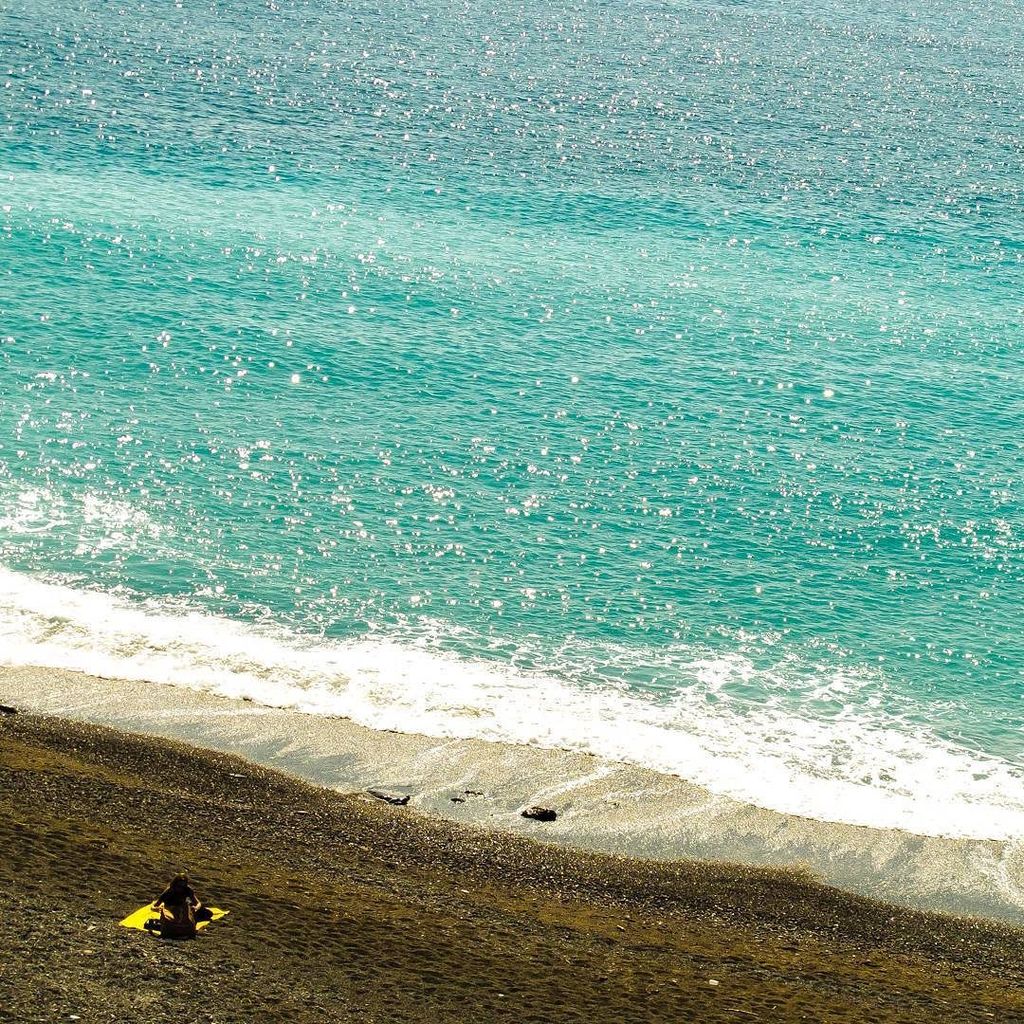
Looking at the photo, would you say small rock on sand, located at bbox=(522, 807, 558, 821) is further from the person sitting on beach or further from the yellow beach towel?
the person sitting on beach

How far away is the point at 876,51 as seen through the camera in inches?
6161

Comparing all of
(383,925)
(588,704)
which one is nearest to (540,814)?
(588,704)

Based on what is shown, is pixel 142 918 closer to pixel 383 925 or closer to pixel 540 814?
pixel 383 925

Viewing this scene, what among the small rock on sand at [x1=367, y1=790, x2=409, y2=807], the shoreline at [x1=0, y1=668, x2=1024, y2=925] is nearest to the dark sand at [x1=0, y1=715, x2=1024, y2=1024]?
the small rock on sand at [x1=367, y1=790, x2=409, y2=807]

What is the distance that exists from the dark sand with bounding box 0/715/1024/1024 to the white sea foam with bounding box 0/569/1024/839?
5.26 metres

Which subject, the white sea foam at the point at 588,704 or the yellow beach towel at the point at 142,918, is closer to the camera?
the yellow beach towel at the point at 142,918

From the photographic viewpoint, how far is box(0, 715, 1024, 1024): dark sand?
81.8 ft

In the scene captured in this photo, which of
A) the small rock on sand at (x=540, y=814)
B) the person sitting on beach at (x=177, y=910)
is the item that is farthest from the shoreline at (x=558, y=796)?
the person sitting on beach at (x=177, y=910)

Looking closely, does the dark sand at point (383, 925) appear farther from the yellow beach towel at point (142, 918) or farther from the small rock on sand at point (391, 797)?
the small rock on sand at point (391, 797)

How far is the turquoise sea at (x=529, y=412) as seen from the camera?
43.7 m

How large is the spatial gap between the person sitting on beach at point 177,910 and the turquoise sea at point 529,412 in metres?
14.8

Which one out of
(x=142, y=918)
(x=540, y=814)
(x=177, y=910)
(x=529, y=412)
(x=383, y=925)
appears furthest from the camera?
(x=529, y=412)

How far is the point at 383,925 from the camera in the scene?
28.1 meters

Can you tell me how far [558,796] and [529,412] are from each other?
30754mm
